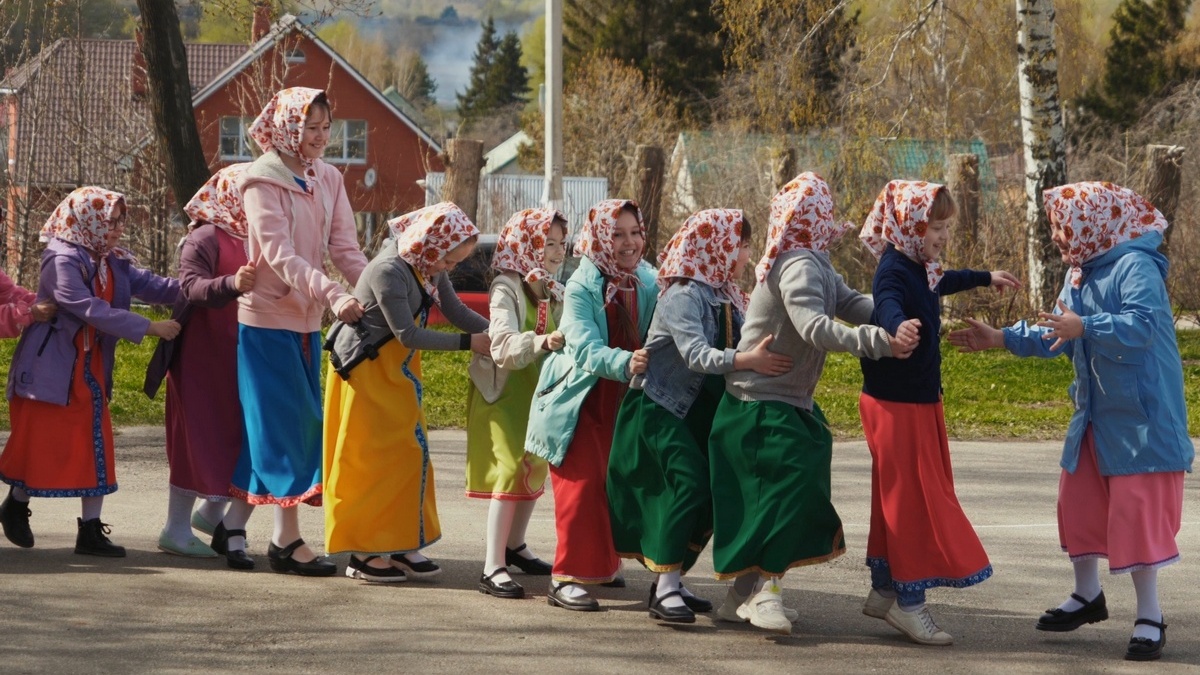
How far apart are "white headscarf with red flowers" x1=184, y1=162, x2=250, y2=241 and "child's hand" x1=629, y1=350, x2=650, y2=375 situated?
6.97 ft

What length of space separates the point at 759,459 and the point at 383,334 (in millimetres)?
1772

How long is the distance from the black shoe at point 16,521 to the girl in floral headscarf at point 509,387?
2.18 m

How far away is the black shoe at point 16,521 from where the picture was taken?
727 cm

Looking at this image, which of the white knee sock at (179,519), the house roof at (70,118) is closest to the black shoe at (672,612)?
the white knee sock at (179,519)

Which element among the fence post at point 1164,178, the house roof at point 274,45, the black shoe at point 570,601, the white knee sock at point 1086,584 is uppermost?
the house roof at point 274,45

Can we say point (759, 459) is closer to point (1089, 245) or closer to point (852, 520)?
point (1089, 245)

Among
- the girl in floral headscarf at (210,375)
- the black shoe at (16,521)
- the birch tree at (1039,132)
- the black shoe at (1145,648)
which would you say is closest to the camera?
the black shoe at (1145,648)

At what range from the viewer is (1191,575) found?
736 centimetres

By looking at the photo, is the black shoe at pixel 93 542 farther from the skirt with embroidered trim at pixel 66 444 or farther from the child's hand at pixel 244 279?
the child's hand at pixel 244 279

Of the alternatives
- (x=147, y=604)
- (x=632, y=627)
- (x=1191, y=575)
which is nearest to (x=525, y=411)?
(x=632, y=627)

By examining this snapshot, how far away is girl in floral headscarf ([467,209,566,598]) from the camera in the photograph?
21.8ft

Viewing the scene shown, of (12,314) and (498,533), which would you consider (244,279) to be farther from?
(498,533)

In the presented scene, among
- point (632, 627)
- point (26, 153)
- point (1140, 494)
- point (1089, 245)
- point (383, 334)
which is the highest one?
point (26, 153)

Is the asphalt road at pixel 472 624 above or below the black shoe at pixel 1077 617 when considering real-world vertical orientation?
below
